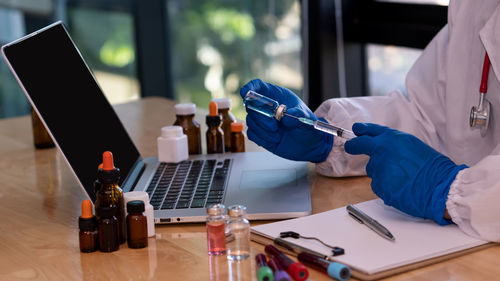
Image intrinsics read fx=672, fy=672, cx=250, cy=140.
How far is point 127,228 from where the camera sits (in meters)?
1.18

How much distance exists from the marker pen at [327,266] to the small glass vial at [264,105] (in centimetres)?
44

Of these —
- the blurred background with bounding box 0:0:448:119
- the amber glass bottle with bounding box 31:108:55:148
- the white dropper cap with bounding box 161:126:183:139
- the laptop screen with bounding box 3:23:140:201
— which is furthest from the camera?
the blurred background with bounding box 0:0:448:119

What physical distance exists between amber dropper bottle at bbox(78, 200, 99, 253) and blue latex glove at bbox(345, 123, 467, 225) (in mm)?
521

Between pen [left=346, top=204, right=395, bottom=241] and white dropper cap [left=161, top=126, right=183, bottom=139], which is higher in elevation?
white dropper cap [left=161, top=126, right=183, bottom=139]

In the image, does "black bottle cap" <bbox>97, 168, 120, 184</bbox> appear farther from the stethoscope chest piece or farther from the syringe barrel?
the stethoscope chest piece

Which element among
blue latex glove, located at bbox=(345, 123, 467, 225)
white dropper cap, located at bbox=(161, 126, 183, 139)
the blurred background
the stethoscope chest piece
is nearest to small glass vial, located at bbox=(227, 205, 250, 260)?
blue latex glove, located at bbox=(345, 123, 467, 225)

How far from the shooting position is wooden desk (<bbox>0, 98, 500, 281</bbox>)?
1.07m

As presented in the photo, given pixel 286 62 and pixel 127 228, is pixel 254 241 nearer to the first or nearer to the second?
pixel 127 228

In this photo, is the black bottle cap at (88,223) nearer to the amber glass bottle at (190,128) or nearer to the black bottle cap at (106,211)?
the black bottle cap at (106,211)

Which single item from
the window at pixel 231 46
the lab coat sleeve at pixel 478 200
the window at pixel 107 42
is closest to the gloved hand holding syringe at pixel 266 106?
the lab coat sleeve at pixel 478 200

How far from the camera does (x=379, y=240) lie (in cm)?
112

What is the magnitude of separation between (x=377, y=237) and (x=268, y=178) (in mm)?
409

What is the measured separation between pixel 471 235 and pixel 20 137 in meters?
1.48

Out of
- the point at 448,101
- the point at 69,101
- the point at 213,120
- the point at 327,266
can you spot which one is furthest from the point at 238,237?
the point at 448,101
